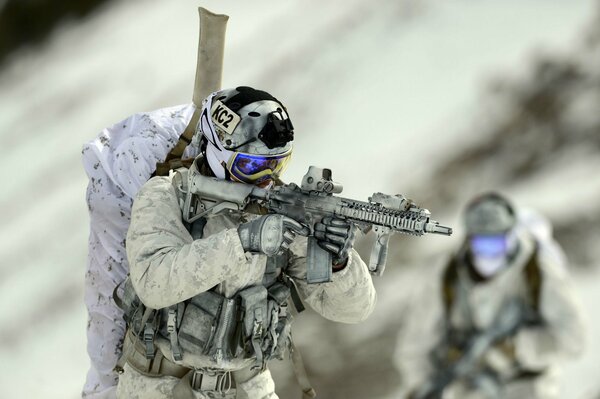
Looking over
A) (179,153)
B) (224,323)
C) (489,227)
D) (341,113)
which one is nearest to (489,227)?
(489,227)

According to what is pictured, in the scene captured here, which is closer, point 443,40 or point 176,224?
point 176,224

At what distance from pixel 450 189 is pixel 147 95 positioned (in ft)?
5.69

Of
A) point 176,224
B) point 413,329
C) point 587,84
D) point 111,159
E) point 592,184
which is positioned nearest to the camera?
point 413,329

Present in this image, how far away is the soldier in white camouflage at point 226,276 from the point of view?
2869 millimetres

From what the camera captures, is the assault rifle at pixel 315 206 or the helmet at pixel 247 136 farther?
the helmet at pixel 247 136

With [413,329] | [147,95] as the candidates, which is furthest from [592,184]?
[413,329]

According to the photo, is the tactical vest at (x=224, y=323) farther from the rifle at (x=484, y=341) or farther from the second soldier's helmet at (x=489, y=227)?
the second soldier's helmet at (x=489, y=227)

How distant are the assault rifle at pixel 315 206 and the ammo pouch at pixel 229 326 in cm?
21

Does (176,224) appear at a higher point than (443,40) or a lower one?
lower

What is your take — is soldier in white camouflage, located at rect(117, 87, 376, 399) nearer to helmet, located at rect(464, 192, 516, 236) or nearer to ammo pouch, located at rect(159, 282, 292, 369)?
ammo pouch, located at rect(159, 282, 292, 369)

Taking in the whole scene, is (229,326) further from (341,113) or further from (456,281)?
(341,113)

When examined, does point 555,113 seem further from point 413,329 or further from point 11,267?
point 413,329

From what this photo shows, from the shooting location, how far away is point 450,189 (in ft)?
19.4

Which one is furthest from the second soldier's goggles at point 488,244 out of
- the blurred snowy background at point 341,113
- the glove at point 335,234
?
the blurred snowy background at point 341,113
